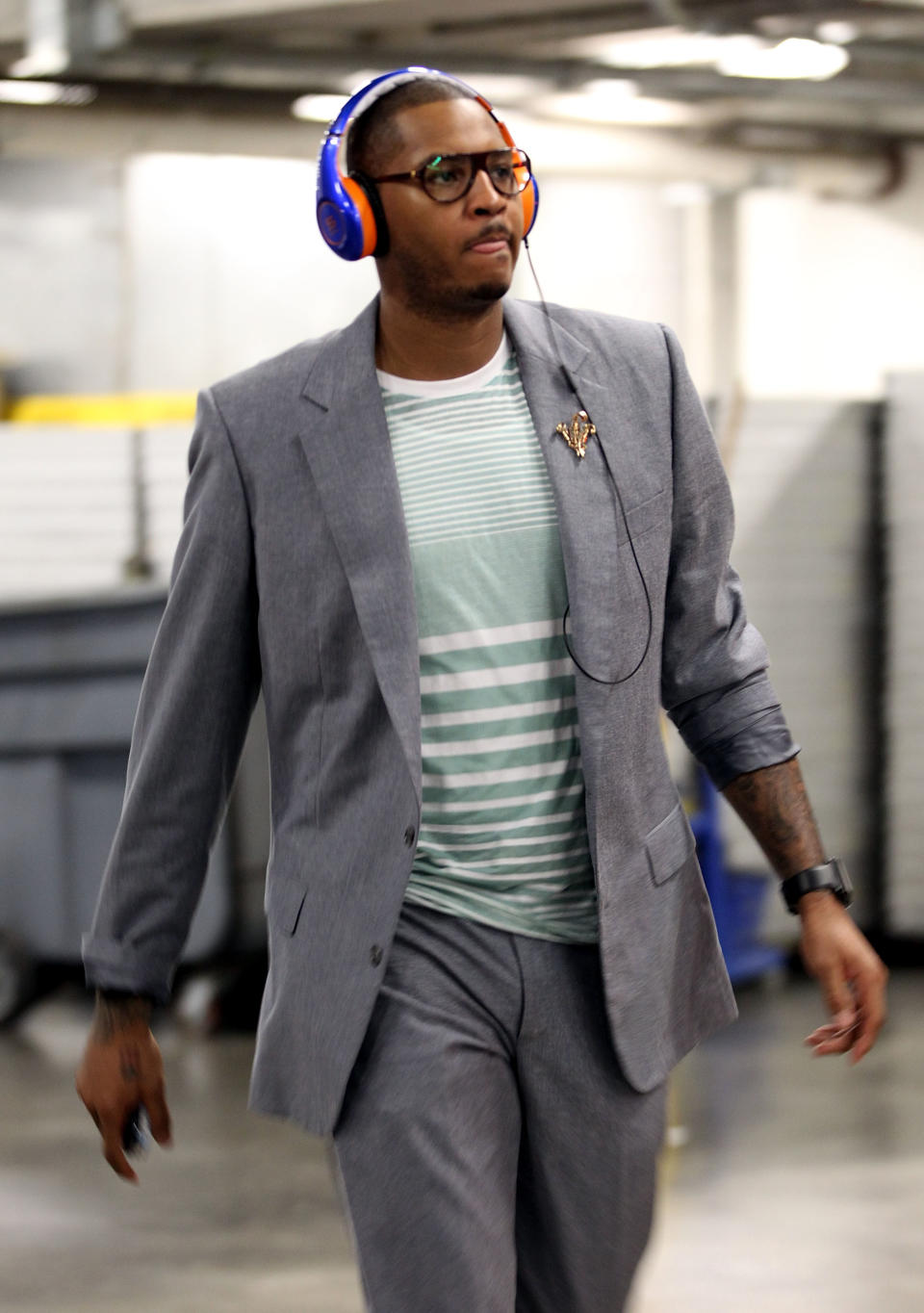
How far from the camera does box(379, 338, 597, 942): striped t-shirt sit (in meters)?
1.59

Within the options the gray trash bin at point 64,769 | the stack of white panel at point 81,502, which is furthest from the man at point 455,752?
the stack of white panel at point 81,502

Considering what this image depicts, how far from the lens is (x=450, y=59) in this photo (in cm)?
648

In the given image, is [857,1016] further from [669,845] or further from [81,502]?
[81,502]

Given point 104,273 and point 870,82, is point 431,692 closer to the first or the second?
point 870,82

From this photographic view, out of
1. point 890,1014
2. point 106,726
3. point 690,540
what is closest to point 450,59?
point 106,726

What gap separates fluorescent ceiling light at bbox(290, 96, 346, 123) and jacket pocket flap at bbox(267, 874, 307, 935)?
5547mm

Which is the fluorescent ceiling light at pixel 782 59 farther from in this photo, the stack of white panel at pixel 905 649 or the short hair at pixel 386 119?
the short hair at pixel 386 119

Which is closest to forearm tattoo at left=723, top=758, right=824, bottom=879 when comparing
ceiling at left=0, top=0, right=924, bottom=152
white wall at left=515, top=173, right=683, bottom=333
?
ceiling at left=0, top=0, right=924, bottom=152

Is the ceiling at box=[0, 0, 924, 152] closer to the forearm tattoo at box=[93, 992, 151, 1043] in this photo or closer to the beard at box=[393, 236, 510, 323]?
the beard at box=[393, 236, 510, 323]

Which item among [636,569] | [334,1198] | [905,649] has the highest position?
[636,569]

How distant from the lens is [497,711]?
1.60 m

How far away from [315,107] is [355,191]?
17.7 ft

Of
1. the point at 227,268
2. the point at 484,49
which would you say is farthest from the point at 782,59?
the point at 227,268

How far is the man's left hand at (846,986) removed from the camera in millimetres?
1673
